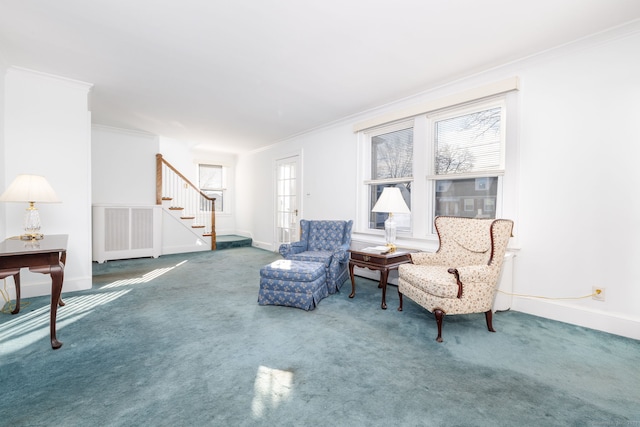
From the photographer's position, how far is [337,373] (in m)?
1.88

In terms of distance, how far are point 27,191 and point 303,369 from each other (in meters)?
3.01

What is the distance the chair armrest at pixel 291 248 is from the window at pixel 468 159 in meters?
1.93

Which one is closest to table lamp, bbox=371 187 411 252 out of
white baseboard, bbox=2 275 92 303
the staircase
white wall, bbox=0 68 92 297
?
white wall, bbox=0 68 92 297

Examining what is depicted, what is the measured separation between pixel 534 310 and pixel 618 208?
1.19 m

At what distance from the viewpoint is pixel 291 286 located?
10.0 feet

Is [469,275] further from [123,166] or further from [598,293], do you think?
[123,166]

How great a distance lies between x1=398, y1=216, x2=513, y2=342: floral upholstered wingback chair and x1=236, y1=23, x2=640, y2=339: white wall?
535 mm

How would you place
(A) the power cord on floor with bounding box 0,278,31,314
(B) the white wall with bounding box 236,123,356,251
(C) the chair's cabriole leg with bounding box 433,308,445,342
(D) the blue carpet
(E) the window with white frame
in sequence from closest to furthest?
(D) the blue carpet → (C) the chair's cabriole leg with bounding box 433,308,445,342 → (A) the power cord on floor with bounding box 0,278,31,314 → (E) the window with white frame → (B) the white wall with bounding box 236,123,356,251

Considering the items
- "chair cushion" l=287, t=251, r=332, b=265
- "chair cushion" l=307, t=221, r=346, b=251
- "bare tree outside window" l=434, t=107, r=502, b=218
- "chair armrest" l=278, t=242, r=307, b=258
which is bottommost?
"chair cushion" l=287, t=251, r=332, b=265

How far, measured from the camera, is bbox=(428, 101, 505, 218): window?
320cm

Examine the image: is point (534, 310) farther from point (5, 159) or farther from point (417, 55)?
point (5, 159)

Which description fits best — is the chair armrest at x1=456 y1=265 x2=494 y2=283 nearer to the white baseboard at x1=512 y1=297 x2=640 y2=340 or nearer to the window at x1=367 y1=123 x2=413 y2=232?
the white baseboard at x1=512 y1=297 x2=640 y2=340

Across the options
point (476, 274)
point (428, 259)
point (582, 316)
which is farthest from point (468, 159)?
point (582, 316)

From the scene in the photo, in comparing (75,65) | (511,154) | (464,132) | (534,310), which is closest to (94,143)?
(75,65)
